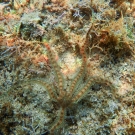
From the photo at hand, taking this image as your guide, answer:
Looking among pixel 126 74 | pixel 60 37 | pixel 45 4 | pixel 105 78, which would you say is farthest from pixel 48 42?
pixel 126 74

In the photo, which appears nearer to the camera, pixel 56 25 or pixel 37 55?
pixel 37 55

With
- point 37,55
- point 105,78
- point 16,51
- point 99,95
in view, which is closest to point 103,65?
point 105,78

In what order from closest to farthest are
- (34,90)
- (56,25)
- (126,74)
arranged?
(34,90), (126,74), (56,25)

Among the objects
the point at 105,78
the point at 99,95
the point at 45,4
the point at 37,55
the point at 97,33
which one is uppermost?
the point at 45,4

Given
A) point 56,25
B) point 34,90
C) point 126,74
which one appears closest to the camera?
point 34,90

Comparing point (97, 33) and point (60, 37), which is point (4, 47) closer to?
point (60, 37)

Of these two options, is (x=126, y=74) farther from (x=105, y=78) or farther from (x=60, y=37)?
(x=60, y=37)

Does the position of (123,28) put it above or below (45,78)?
above
